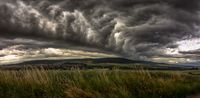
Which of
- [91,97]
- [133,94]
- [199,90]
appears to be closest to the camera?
[91,97]

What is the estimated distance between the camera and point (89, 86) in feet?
31.3

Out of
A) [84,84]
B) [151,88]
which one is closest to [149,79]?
[151,88]

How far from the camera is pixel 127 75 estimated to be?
11.3m

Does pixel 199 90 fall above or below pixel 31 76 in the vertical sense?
below

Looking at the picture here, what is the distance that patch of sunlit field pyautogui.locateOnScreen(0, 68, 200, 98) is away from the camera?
8955 millimetres

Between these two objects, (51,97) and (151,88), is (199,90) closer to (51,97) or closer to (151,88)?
(151,88)

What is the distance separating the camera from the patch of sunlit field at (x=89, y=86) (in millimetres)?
8955

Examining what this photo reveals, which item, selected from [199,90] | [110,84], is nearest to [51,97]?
[110,84]

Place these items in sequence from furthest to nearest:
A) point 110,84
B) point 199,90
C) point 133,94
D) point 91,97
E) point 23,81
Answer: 1. point 199,90
2. point 23,81
3. point 110,84
4. point 133,94
5. point 91,97

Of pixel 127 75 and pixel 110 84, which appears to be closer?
pixel 110 84

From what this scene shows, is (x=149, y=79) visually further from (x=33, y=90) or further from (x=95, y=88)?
(x=33, y=90)

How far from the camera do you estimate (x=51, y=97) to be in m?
8.80

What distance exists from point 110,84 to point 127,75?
5.25 feet

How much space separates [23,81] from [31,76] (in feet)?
1.32
